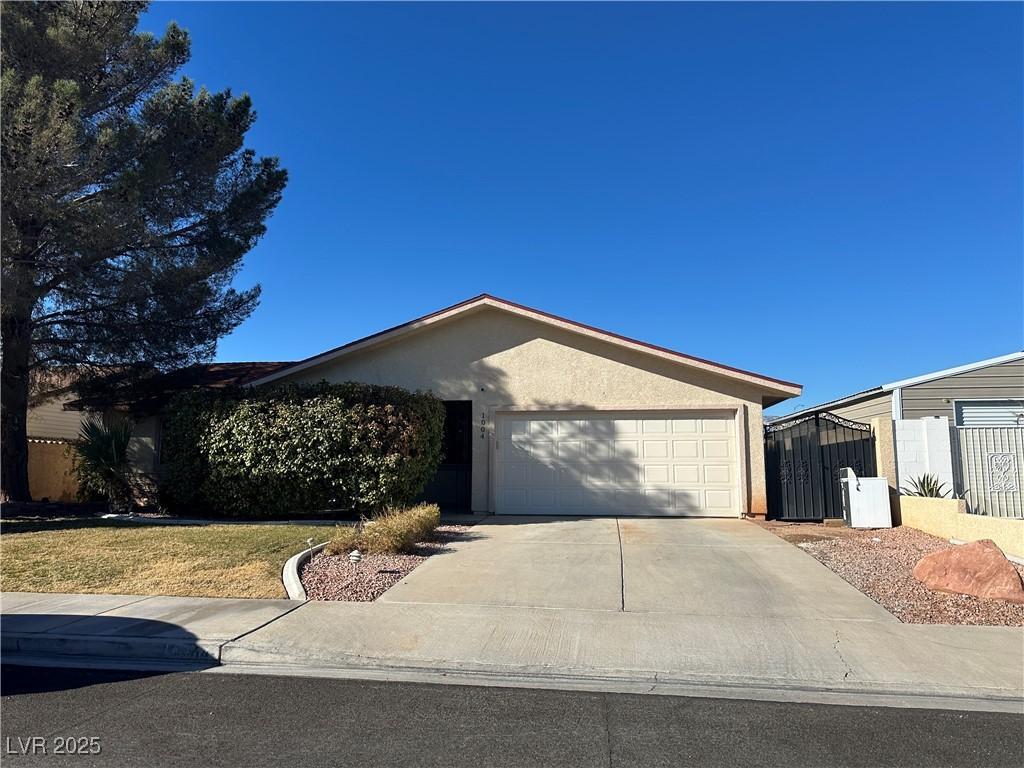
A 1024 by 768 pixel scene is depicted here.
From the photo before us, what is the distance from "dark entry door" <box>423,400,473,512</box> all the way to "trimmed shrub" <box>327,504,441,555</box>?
4767mm

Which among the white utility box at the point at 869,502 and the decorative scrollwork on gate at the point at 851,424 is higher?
the decorative scrollwork on gate at the point at 851,424

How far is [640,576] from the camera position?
333 inches

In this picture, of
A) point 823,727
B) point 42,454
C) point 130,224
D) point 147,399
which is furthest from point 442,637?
point 42,454

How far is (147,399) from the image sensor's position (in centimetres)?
1568

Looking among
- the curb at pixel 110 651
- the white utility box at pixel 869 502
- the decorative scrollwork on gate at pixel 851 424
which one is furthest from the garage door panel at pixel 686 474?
the curb at pixel 110 651

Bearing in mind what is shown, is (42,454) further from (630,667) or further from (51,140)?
(630,667)

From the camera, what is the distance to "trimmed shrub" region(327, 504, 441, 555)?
31.0 ft

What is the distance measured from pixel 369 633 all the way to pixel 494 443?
328 inches

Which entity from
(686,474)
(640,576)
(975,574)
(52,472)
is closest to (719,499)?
(686,474)

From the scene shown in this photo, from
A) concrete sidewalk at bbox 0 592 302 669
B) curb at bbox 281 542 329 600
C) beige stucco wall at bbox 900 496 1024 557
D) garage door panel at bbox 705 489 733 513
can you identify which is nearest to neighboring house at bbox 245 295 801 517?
garage door panel at bbox 705 489 733 513

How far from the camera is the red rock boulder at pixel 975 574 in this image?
723 centimetres

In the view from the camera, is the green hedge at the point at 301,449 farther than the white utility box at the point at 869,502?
Yes

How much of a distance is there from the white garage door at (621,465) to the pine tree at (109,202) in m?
7.87

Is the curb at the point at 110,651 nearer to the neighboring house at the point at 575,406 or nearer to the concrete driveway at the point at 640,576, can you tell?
the concrete driveway at the point at 640,576
